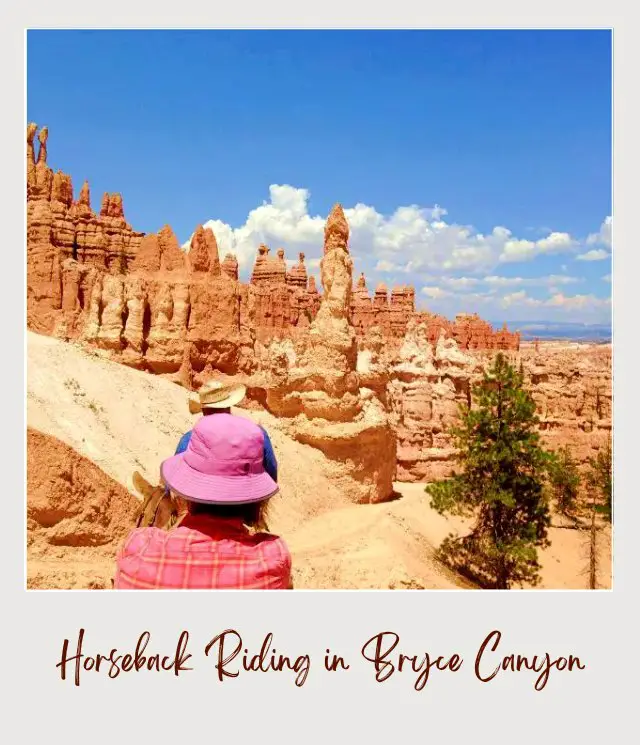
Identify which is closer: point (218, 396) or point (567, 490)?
point (218, 396)

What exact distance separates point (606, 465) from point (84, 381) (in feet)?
61.3

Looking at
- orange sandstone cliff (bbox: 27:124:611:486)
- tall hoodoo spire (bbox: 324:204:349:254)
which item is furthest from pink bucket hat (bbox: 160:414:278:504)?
tall hoodoo spire (bbox: 324:204:349:254)

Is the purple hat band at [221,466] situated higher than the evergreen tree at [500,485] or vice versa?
the purple hat band at [221,466]

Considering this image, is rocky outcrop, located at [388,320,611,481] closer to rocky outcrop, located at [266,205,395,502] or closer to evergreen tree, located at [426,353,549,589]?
rocky outcrop, located at [266,205,395,502]

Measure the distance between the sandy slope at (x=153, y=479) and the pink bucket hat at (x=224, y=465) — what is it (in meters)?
5.62

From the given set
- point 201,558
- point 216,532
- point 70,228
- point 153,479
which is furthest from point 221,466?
point 70,228

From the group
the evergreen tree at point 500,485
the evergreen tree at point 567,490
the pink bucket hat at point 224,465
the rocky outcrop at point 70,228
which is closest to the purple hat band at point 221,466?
the pink bucket hat at point 224,465

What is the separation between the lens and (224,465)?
10.3 feet

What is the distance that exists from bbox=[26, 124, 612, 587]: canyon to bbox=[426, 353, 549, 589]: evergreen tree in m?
0.90

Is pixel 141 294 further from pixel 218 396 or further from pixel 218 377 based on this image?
pixel 218 396

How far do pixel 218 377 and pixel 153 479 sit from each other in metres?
12.6

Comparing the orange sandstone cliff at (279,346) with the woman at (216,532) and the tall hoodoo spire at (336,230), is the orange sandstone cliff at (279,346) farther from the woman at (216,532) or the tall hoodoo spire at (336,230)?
the woman at (216,532)

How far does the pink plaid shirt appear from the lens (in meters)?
3.06

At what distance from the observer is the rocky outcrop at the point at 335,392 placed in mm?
15836
